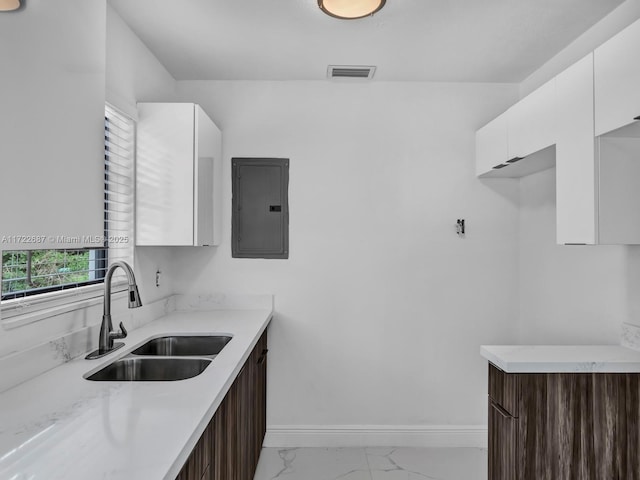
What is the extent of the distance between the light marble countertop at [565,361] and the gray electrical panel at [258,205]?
5.38 ft

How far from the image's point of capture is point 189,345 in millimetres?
2268

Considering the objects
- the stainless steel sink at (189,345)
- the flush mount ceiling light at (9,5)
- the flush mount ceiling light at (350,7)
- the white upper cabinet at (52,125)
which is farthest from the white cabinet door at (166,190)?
the flush mount ceiling light at (9,5)

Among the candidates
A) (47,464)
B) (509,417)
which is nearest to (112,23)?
(47,464)

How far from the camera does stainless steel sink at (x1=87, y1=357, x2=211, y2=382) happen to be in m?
1.80

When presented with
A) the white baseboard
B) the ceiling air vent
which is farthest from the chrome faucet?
the ceiling air vent

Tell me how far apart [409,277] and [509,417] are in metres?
1.33

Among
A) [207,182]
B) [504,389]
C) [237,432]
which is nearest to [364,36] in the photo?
[207,182]

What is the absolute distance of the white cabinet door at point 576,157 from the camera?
1.78m

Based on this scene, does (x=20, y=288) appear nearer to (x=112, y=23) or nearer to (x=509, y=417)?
(x=112, y=23)

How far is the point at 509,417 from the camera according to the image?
1833mm

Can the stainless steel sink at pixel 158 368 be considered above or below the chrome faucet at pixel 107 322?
below

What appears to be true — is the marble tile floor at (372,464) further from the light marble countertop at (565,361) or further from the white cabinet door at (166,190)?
the white cabinet door at (166,190)

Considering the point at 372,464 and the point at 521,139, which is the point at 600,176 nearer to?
the point at 521,139

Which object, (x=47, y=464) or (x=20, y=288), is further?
(x=20, y=288)
